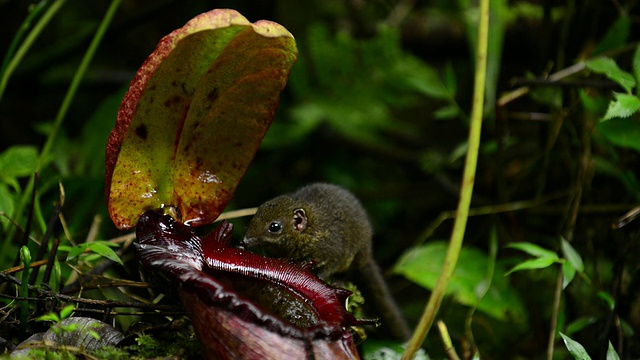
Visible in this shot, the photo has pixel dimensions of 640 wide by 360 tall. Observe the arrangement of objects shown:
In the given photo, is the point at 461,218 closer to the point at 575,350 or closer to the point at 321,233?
the point at 575,350

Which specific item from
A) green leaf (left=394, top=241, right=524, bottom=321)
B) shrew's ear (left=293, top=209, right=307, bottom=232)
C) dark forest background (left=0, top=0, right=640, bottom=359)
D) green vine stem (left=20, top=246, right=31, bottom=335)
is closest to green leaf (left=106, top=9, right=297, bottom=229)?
green vine stem (left=20, top=246, right=31, bottom=335)

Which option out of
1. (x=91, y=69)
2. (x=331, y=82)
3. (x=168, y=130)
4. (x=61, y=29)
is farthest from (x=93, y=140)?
(x=168, y=130)

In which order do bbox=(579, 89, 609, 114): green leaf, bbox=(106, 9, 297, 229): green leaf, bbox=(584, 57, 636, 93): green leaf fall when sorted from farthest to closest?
bbox=(579, 89, 609, 114): green leaf, bbox=(584, 57, 636, 93): green leaf, bbox=(106, 9, 297, 229): green leaf

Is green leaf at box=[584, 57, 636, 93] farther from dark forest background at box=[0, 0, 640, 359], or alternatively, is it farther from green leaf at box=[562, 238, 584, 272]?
green leaf at box=[562, 238, 584, 272]

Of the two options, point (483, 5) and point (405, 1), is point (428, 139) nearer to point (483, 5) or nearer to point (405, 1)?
point (405, 1)

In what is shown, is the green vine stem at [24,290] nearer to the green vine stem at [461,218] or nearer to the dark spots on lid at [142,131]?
the dark spots on lid at [142,131]
